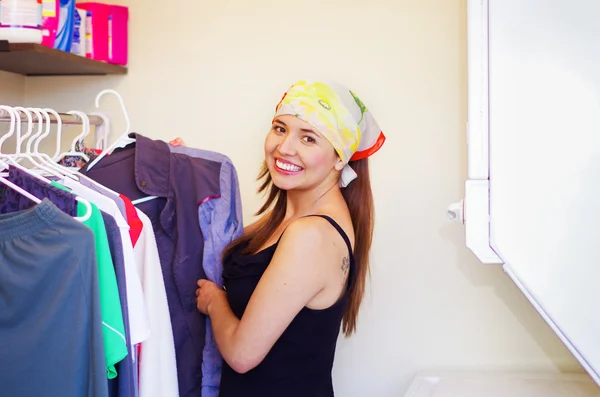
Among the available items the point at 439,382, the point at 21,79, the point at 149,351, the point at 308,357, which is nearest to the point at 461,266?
the point at 439,382

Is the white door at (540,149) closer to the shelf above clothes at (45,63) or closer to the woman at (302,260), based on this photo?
the woman at (302,260)

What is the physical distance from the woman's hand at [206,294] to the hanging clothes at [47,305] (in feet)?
1.71

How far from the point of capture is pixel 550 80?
55.7 inches

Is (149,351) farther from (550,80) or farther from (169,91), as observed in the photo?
(169,91)

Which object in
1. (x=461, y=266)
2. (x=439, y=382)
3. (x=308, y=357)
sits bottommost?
(x=439, y=382)

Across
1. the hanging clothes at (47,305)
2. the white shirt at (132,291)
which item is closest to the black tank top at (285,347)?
the white shirt at (132,291)

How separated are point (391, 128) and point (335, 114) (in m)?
0.58

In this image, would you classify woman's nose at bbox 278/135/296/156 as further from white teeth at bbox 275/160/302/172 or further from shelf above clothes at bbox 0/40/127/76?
shelf above clothes at bbox 0/40/127/76

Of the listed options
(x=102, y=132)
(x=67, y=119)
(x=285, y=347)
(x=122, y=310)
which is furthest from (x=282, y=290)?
(x=102, y=132)

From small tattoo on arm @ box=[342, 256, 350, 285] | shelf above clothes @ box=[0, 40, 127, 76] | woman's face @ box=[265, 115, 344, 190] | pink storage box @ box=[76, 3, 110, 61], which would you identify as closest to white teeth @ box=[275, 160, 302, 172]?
woman's face @ box=[265, 115, 344, 190]

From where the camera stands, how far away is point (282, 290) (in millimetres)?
1521

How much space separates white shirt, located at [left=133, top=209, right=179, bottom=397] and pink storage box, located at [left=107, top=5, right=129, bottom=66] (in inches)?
44.3

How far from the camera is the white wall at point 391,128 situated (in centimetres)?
222

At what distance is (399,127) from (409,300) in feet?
1.96
